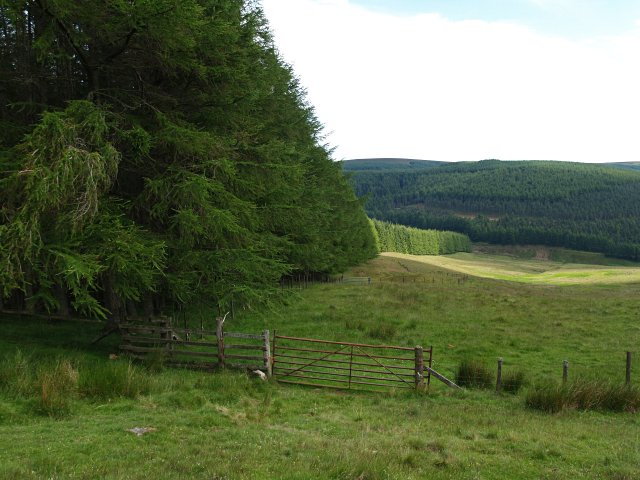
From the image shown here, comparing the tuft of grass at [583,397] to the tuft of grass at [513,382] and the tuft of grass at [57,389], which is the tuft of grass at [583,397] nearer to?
the tuft of grass at [513,382]

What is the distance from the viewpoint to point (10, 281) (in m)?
10.9

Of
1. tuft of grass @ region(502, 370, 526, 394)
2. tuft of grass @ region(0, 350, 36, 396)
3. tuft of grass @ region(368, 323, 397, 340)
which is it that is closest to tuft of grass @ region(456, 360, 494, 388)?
tuft of grass @ region(502, 370, 526, 394)

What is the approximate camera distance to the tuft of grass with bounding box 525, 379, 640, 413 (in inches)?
507

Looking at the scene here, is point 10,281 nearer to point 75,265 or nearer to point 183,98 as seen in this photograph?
point 75,265

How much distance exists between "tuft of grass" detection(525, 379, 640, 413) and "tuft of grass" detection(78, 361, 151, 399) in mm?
11114

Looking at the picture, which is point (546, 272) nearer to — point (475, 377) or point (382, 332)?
point (382, 332)

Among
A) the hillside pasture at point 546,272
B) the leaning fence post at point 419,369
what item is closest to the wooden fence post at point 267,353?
the leaning fence post at point 419,369

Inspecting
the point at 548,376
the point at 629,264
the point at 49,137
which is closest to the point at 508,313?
the point at 548,376

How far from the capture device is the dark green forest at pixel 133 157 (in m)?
11.6

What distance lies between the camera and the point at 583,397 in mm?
13164

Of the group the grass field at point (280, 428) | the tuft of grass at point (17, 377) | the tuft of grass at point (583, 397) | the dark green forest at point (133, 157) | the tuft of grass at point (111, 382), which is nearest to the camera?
the grass field at point (280, 428)

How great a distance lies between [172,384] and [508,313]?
2485cm

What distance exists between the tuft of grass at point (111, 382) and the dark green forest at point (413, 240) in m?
88.1

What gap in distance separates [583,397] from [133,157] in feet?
53.0
